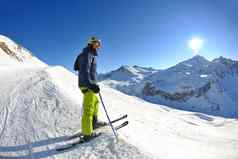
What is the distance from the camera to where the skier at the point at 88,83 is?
655cm

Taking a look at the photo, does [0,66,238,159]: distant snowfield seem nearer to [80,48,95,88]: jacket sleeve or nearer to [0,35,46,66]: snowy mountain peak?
[80,48,95,88]: jacket sleeve

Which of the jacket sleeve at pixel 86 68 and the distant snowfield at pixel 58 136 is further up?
the jacket sleeve at pixel 86 68

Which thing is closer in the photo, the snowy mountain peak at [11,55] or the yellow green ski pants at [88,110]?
the yellow green ski pants at [88,110]

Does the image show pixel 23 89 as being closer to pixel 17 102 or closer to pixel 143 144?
pixel 17 102

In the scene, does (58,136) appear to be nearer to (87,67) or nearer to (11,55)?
(87,67)

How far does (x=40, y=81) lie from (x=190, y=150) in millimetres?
7695

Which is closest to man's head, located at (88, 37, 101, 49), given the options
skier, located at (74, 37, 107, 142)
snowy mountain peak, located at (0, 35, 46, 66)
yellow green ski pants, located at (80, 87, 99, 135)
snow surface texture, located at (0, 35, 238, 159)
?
skier, located at (74, 37, 107, 142)

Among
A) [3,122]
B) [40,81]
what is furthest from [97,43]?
[40,81]

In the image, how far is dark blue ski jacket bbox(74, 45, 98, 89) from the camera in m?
6.63

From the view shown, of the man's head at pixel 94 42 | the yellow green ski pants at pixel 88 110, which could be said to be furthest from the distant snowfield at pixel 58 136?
the man's head at pixel 94 42

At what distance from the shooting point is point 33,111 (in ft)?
28.2

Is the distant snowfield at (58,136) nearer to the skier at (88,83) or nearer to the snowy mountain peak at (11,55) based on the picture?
the skier at (88,83)

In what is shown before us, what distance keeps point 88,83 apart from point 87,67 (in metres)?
0.50

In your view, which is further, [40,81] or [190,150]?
[40,81]
